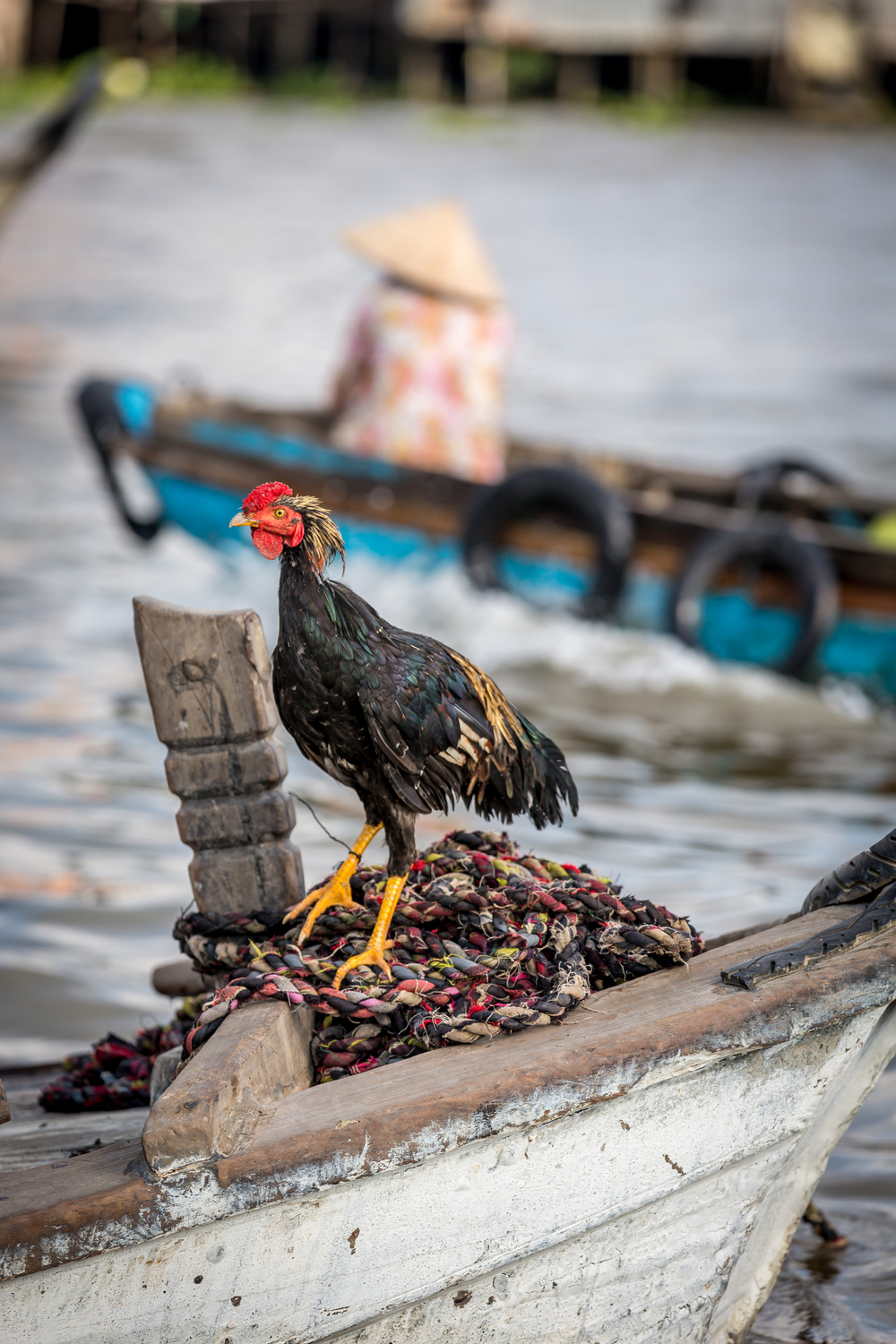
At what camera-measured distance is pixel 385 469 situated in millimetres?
7336

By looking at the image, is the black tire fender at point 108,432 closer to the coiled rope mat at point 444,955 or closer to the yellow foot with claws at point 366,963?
the coiled rope mat at point 444,955

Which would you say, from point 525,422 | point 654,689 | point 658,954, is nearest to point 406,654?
point 658,954

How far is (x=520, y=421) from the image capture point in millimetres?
13773

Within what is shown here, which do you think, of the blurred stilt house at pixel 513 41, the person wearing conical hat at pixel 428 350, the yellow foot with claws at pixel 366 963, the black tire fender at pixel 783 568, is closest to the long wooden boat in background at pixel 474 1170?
the yellow foot with claws at pixel 366 963

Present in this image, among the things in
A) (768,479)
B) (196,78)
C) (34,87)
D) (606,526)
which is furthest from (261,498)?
(196,78)

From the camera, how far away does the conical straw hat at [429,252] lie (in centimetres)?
738

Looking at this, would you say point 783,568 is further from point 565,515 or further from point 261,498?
point 261,498

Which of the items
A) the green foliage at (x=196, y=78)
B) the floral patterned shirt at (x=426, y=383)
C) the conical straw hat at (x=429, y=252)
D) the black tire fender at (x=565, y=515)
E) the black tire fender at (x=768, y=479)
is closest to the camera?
the black tire fender at (x=565, y=515)

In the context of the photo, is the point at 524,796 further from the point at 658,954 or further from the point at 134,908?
the point at 134,908

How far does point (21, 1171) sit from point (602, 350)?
15.8m

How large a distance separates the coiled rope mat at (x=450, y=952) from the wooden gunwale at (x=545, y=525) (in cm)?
437

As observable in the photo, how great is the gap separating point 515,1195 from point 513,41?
33.5 m

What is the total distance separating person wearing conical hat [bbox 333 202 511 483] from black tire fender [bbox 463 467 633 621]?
0.31 m

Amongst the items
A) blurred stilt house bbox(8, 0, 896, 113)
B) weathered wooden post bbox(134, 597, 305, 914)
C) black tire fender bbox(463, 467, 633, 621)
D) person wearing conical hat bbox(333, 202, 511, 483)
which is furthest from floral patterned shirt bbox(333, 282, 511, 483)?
blurred stilt house bbox(8, 0, 896, 113)
